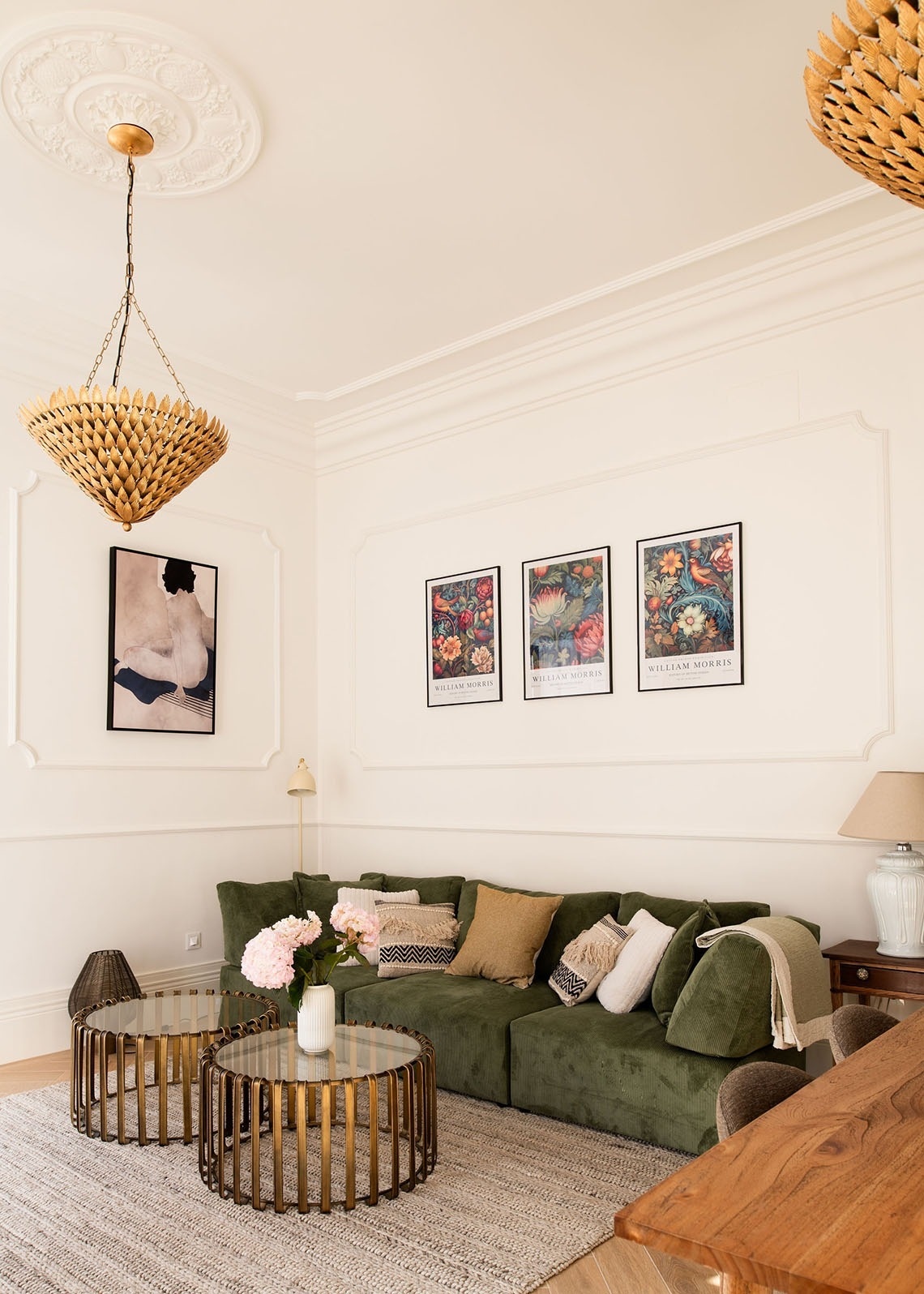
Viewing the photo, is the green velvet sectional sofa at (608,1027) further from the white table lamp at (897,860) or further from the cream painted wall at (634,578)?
the cream painted wall at (634,578)

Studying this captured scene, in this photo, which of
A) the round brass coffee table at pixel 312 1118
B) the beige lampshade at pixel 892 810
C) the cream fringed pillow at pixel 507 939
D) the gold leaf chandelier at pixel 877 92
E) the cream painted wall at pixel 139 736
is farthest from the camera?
the cream painted wall at pixel 139 736

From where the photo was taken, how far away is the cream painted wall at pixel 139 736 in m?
4.77

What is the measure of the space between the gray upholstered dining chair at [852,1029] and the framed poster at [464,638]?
329 cm

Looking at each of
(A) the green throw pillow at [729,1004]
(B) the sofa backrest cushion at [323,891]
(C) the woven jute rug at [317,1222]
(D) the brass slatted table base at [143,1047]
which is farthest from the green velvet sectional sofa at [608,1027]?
(D) the brass slatted table base at [143,1047]

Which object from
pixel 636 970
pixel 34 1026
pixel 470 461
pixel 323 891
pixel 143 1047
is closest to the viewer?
pixel 143 1047

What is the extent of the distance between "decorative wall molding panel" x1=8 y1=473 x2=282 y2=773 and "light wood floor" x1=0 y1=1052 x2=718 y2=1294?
3.42 meters

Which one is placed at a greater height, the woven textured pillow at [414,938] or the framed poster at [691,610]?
the framed poster at [691,610]

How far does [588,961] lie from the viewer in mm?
4035

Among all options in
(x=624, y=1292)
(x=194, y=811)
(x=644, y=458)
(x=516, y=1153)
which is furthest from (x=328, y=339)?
(x=624, y=1292)

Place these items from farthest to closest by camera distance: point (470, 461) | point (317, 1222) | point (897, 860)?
1. point (470, 461)
2. point (897, 860)
3. point (317, 1222)

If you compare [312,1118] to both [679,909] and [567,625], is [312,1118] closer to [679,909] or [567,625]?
[679,909]

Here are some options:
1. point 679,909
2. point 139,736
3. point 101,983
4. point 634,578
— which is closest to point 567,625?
point 634,578

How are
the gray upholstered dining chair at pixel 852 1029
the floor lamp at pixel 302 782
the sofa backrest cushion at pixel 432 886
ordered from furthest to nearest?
the floor lamp at pixel 302 782
the sofa backrest cushion at pixel 432 886
the gray upholstered dining chair at pixel 852 1029

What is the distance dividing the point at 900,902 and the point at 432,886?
2304 mm
